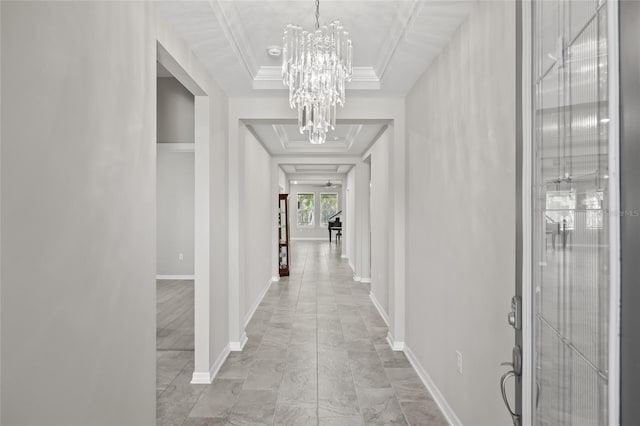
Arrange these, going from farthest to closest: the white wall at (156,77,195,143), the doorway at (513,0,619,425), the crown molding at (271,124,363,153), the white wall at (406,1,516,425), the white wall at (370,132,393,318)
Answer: the crown molding at (271,124,363,153)
the white wall at (156,77,195,143)
the white wall at (370,132,393,318)
the white wall at (406,1,516,425)
the doorway at (513,0,619,425)

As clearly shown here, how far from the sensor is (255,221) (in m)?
5.66

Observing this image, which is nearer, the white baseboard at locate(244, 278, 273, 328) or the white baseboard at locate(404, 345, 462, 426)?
the white baseboard at locate(404, 345, 462, 426)

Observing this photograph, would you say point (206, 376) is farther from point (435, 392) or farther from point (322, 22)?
point (322, 22)

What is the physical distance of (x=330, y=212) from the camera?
57.0 feet

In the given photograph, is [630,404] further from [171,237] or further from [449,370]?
[171,237]

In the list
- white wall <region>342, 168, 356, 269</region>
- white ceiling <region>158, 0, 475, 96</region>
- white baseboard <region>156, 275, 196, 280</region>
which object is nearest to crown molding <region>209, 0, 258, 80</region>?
white ceiling <region>158, 0, 475, 96</region>

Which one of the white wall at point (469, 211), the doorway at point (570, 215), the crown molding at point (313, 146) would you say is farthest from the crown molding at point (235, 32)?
the crown molding at point (313, 146)

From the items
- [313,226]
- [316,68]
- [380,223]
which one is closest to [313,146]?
[380,223]

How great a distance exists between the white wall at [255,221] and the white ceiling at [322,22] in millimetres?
1416

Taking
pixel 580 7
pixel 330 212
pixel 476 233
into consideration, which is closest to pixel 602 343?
pixel 580 7

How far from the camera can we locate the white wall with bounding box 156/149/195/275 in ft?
24.8

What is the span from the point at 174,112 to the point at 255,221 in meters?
2.14

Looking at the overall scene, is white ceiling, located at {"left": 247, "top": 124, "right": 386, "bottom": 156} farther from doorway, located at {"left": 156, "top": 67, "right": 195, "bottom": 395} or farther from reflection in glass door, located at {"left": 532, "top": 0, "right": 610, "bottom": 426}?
reflection in glass door, located at {"left": 532, "top": 0, "right": 610, "bottom": 426}

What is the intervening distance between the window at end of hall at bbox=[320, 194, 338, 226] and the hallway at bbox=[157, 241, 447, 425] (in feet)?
39.6
